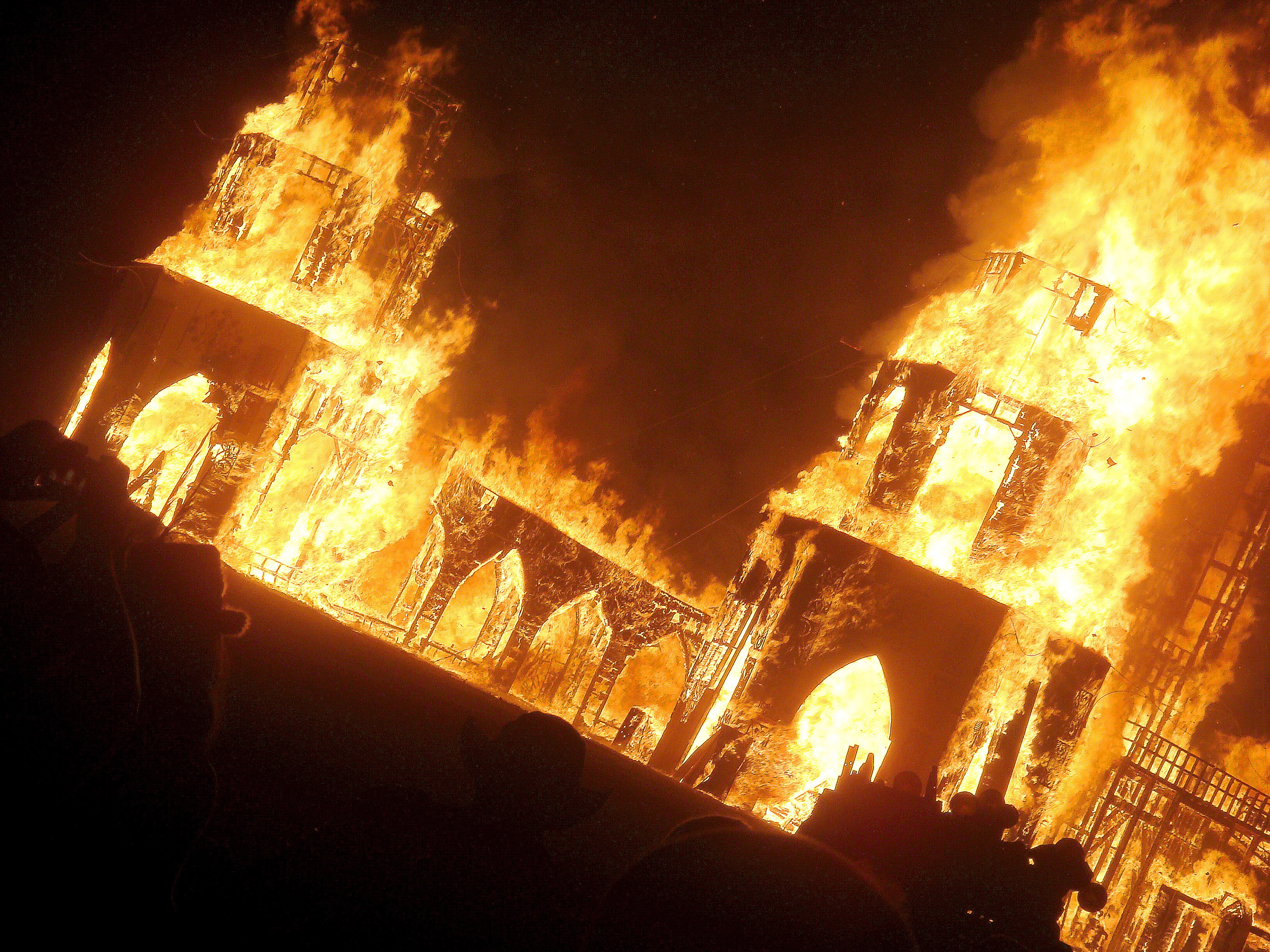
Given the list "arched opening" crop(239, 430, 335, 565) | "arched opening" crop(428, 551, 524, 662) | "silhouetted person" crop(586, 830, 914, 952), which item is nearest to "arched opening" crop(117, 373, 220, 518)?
"arched opening" crop(239, 430, 335, 565)

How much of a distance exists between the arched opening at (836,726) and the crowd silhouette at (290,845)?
516 inches

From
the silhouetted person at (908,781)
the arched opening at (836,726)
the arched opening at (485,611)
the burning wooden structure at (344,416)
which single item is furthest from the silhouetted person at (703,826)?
the arched opening at (485,611)

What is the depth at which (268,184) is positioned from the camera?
21.5 m

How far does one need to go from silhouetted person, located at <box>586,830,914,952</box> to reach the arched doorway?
81.4ft

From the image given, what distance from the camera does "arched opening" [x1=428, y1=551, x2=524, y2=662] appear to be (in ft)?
80.6

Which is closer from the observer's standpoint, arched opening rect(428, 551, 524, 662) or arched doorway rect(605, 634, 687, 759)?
arched opening rect(428, 551, 524, 662)

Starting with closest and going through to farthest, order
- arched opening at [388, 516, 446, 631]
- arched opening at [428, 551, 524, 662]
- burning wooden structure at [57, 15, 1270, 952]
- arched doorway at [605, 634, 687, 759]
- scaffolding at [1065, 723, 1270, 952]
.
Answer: burning wooden structure at [57, 15, 1270, 952]
scaffolding at [1065, 723, 1270, 952]
arched opening at [388, 516, 446, 631]
arched opening at [428, 551, 524, 662]
arched doorway at [605, 634, 687, 759]

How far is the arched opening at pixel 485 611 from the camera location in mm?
24578

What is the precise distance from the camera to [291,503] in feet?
84.4

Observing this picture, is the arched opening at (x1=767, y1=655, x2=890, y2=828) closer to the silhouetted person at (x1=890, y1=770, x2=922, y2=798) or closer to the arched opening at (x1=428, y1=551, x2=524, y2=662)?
the arched opening at (x1=428, y1=551, x2=524, y2=662)

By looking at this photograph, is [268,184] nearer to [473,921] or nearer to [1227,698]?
[473,921]

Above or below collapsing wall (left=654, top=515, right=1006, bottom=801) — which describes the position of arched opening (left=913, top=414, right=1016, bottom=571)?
above

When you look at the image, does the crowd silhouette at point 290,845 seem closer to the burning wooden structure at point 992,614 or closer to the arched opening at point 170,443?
the burning wooden structure at point 992,614

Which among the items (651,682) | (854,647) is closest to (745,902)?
(854,647)
